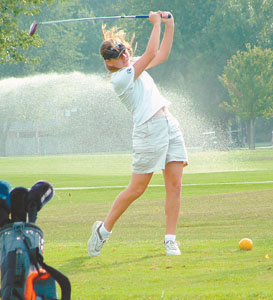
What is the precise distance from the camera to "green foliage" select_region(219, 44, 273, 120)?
170 feet

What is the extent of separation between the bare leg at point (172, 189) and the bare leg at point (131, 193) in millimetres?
176

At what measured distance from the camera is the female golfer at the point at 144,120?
6625 mm

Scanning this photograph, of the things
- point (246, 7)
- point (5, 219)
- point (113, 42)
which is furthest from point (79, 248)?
point (246, 7)

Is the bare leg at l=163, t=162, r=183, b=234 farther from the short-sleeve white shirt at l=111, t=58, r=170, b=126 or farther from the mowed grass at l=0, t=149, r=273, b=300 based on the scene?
the short-sleeve white shirt at l=111, t=58, r=170, b=126

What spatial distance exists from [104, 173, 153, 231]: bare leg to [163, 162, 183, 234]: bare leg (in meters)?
0.18

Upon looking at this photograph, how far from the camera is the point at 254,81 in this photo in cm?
5209

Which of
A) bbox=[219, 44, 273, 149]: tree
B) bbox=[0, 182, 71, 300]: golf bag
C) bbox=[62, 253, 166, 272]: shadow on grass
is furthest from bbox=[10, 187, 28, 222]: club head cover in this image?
bbox=[219, 44, 273, 149]: tree

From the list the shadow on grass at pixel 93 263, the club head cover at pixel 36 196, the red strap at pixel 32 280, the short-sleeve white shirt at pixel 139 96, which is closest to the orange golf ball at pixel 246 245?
the shadow on grass at pixel 93 263

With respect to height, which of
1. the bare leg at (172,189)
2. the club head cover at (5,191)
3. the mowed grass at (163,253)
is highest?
the club head cover at (5,191)

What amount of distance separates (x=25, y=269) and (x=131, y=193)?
10.7 ft

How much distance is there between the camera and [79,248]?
7.59 meters

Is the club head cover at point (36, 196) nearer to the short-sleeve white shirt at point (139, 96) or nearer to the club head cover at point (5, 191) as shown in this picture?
the club head cover at point (5, 191)

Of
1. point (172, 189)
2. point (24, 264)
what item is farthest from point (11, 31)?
point (24, 264)

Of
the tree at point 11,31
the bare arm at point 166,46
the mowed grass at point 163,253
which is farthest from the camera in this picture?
the tree at point 11,31
